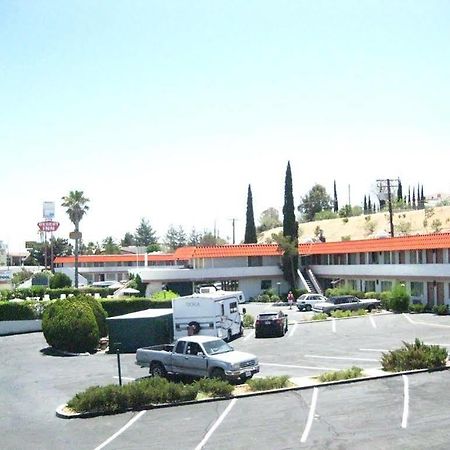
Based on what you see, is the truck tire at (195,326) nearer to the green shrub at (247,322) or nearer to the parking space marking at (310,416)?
the green shrub at (247,322)

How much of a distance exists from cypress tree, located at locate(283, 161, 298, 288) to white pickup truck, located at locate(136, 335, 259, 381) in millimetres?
40987

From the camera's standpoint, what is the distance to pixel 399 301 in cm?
4909

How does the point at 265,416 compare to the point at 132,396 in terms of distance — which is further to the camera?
the point at 132,396

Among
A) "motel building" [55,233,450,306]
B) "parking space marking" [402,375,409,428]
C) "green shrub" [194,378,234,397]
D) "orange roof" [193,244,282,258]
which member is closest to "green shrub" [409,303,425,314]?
"motel building" [55,233,450,306]

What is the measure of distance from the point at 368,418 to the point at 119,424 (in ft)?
22.5

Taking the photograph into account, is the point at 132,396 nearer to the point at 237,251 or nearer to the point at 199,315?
the point at 199,315

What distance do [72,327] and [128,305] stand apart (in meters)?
10.0

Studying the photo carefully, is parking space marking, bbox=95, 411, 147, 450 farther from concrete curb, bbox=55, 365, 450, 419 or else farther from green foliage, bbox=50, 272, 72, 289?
green foliage, bbox=50, 272, 72, 289

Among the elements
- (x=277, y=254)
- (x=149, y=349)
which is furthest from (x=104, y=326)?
(x=277, y=254)

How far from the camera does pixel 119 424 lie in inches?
758

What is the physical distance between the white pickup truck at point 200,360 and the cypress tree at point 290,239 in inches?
1614

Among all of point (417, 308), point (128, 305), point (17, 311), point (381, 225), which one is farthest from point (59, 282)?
point (381, 225)

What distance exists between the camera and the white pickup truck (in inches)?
939

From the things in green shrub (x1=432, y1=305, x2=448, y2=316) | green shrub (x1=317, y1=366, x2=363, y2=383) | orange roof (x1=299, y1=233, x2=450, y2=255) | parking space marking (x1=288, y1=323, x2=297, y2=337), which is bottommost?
parking space marking (x1=288, y1=323, x2=297, y2=337)
